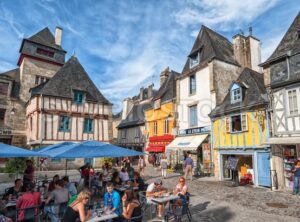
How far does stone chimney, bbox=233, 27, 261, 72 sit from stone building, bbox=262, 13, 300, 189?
5482 millimetres

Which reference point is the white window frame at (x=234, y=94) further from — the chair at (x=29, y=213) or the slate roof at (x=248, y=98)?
the chair at (x=29, y=213)

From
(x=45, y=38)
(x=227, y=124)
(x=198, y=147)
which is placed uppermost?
(x=45, y=38)

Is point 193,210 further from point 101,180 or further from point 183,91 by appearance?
point 183,91

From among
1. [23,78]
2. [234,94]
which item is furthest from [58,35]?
[234,94]

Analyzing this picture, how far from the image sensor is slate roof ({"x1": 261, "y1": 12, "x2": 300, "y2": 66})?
10266mm

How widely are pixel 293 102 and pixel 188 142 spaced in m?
7.11

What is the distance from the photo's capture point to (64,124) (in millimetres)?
17766

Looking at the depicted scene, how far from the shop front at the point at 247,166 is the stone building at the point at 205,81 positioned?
800 millimetres

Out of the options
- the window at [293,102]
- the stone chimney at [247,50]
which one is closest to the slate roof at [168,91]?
the stone chimney at [247,50]

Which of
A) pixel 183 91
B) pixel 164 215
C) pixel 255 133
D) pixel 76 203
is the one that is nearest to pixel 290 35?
pixel 255 133

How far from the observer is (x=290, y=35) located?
438 inches

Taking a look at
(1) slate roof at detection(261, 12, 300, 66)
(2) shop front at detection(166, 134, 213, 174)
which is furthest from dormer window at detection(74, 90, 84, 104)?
(1) slate roof at detection(261, 12, 300, 66)

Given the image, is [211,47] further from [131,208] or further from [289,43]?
[131,208]

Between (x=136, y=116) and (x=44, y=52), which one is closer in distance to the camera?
(x=44, y=52)
